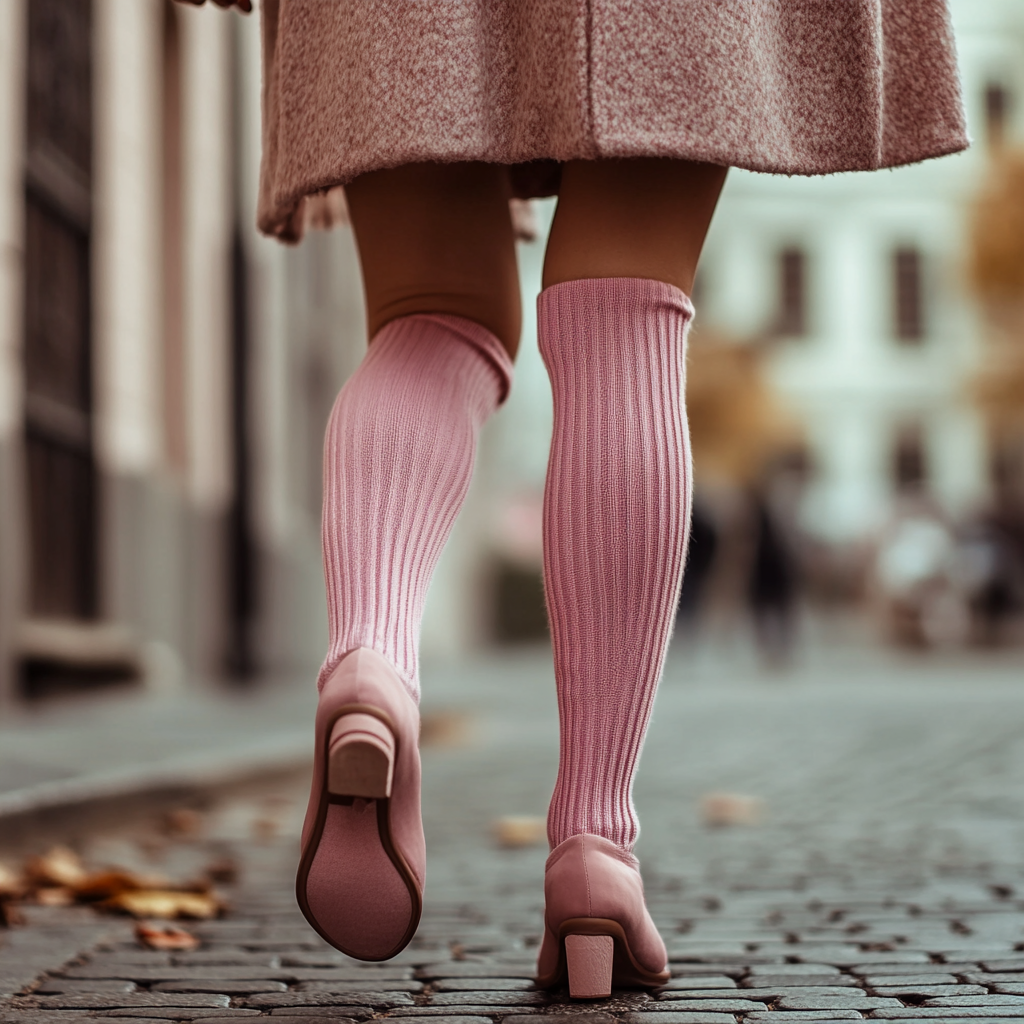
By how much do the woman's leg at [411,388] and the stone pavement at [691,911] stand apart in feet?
1.52

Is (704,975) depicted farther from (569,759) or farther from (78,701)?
(78,701)

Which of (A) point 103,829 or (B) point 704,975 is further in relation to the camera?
(A) point 103,829

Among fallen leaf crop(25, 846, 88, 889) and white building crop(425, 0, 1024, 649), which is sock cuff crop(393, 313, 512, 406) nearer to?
fallen leaf crop(25, 846, 88, 889)

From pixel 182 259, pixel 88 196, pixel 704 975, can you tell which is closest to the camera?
pixel 704 975

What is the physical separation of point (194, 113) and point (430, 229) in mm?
8010

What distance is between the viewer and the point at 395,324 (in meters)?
1.76

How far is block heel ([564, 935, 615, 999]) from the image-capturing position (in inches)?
63.2

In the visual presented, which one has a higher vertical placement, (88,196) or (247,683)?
(88,196)

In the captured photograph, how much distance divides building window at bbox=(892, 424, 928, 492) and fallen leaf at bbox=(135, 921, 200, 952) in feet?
121

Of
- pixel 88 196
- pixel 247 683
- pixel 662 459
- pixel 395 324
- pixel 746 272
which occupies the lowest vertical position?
pixel 662 459

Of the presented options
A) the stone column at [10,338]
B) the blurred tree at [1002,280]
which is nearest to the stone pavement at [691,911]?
the stone column at [10,338]

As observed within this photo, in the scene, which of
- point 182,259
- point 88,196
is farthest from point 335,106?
point 182,259

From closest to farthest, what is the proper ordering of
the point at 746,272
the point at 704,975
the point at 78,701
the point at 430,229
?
the point at 430,229
the point at 704,975
the point at 78,701
the point at 746,272

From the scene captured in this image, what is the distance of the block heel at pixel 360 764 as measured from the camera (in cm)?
141
